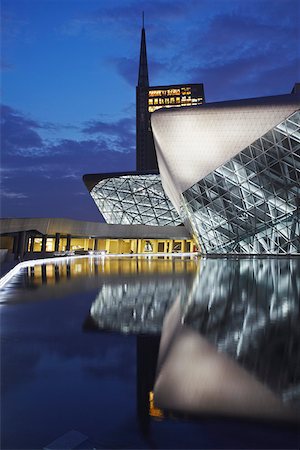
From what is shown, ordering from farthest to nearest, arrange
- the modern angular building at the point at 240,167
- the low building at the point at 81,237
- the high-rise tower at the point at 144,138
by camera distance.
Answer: the high-rise tower at the point at 144,138, the low building at the point at 81,237, the modern angular building at the point at 240,167

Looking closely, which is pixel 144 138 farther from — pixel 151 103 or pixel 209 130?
pixel 209 130

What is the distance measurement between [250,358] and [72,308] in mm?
5153

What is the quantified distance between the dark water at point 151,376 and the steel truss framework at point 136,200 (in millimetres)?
60500

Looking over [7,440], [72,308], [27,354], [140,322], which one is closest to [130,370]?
[27,354]

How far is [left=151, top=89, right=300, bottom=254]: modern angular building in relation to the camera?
30.9 meters

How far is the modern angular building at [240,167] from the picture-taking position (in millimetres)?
30922

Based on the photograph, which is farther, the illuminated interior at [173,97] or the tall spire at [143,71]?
the tall spire at [143,71]

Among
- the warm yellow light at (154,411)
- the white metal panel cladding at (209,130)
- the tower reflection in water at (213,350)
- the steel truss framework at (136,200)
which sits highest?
the steel truss framework at (136,200)

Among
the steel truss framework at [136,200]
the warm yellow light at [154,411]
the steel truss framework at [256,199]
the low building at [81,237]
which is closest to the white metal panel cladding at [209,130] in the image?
the steel truss framework at [256,199]

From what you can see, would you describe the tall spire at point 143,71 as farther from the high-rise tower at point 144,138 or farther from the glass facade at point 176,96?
the glass facade at point 176,96

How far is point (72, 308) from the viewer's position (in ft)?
30.5

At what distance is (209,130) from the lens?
33.0 metres

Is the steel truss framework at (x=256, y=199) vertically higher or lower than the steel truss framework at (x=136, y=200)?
lower

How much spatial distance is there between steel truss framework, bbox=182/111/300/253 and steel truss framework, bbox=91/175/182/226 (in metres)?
27.1
